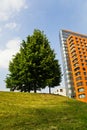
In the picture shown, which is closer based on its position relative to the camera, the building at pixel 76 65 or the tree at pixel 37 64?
the tree at pixel 37 64

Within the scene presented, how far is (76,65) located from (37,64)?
9237 centimetres

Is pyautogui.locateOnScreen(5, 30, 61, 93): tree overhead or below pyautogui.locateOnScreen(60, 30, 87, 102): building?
below

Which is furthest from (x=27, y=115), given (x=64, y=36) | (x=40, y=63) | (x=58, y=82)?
(x=64, y=36)

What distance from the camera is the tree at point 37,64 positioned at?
121 ft

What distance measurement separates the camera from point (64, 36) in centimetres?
15925

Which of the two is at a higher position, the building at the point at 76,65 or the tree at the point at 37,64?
the building at the point at 76,65

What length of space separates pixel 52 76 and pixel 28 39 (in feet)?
25.1

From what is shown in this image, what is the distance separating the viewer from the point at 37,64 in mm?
37031

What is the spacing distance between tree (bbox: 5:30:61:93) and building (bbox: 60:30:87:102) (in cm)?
8009

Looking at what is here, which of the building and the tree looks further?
the building

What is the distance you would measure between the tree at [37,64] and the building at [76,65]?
80090 millimetres

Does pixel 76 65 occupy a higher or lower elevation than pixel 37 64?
higher

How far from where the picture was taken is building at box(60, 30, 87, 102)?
398ft

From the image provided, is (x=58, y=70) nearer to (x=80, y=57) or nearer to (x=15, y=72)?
(x=15, y=72)
